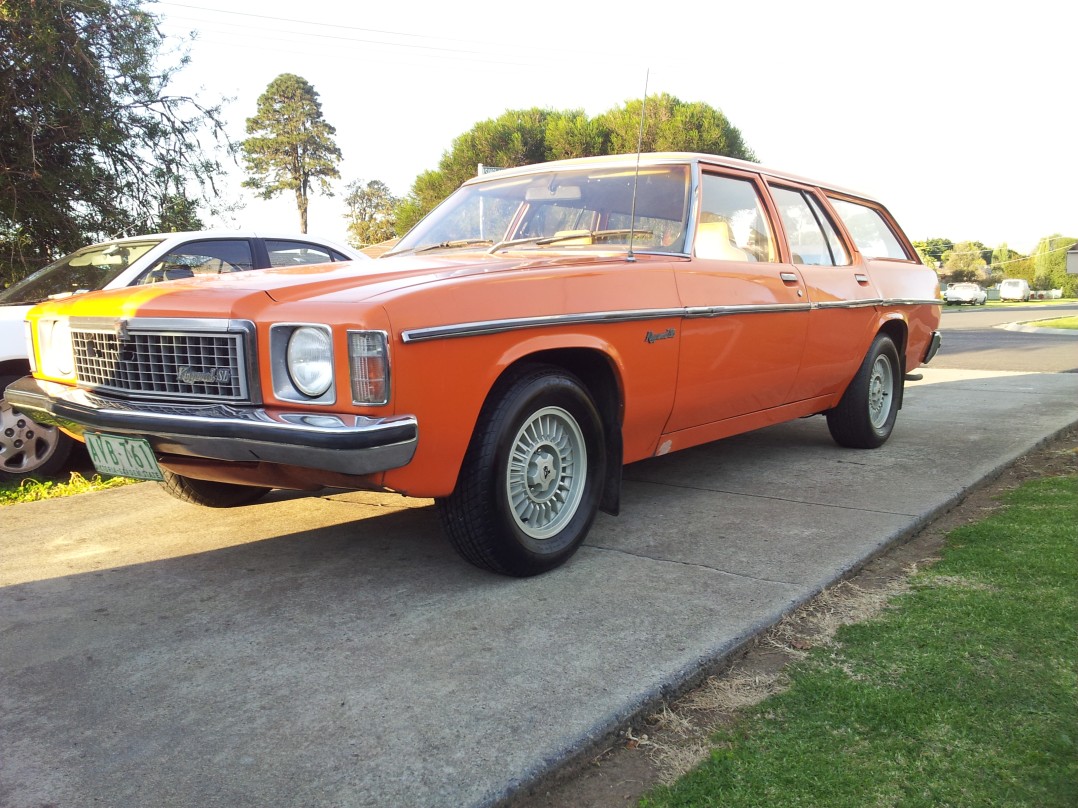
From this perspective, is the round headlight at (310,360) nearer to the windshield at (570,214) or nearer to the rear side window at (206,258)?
the windshield at (570,214)

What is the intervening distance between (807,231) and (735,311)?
4.42ft

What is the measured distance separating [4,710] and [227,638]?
2.04ft

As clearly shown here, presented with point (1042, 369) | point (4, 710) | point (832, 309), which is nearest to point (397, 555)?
point (4, 710)

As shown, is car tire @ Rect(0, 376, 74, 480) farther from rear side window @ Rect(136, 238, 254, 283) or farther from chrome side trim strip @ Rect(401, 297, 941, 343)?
chrome side trim strip @ Rect(401, 297, 941, 343)

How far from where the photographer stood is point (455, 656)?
2.64 metres

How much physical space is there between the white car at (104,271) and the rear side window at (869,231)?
3.14 meters

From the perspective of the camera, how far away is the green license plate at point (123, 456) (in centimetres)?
305

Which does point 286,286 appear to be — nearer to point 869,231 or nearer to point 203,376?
point 203,376

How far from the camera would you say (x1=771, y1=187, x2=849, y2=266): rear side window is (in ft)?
16.5

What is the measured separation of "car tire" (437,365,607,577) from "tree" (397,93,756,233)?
1158 inches

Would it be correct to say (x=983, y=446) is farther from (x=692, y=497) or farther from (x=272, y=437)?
(x=272, y=437)

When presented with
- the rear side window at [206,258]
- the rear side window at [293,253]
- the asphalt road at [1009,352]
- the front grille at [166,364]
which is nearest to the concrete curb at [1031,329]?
the asphalt road at [1009,352]

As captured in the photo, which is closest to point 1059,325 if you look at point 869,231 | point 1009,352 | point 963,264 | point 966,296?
point 1009,352

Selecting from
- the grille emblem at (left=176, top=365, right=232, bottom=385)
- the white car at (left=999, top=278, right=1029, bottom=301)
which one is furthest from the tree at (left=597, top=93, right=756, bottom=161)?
the white car at (left=999, top=278, right=1029, bottom=301)
